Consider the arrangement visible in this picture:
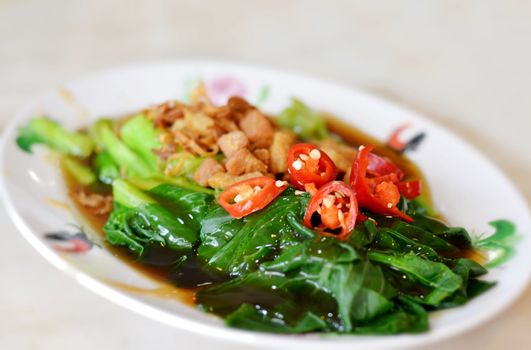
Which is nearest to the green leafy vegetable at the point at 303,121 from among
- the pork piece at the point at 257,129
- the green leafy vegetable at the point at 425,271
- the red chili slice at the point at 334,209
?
the pork piece at the point at 257,129

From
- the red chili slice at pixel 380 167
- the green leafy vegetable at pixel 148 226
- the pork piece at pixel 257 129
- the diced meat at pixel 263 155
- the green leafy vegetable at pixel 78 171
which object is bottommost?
the green leafy vegetable at pixel 78 171

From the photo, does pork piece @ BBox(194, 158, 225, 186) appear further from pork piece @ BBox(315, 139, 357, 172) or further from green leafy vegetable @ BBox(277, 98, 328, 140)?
green leafy vegetable @ BBox(277, 98, 328, 140)

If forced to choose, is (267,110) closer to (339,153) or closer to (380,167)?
(339,153)

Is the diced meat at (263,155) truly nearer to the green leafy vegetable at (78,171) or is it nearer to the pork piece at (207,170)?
the pork piece at (207,170)

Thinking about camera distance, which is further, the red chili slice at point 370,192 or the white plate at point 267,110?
the red chili slice at point 370,192

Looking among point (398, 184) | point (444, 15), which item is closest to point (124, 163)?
point (398, 184)

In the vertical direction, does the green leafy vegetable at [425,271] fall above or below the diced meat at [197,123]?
above
